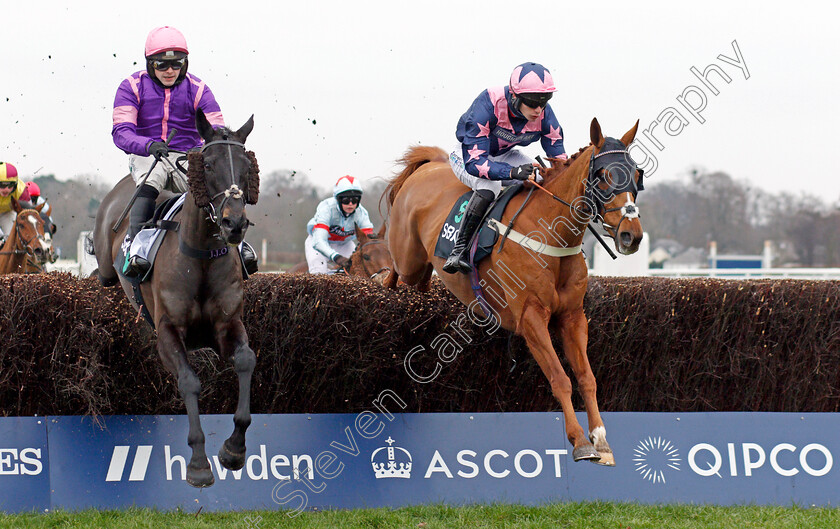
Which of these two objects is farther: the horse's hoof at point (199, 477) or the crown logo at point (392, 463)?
the crown logo at point (392, 463)

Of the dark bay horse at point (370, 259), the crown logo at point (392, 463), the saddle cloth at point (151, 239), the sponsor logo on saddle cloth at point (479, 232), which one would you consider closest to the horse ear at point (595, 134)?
the sponsor logo on saddle cloth at point (479, 232)

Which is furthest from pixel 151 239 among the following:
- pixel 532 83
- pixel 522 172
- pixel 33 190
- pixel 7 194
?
pixel 33 190

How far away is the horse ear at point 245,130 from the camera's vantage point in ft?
14.1

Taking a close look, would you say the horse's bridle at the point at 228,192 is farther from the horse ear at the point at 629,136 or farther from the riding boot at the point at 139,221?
the horse ear at the point at 629,136

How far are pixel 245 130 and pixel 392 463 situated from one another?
2.08 m

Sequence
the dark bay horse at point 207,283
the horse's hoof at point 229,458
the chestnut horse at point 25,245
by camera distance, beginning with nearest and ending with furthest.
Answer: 1. the dark bay horse at point 207,283
2. the horse's hoof at point 229,458
3. the chestnut horse at point 25,245

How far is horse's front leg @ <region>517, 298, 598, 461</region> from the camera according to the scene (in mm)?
4371

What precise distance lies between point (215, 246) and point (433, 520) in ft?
5.88

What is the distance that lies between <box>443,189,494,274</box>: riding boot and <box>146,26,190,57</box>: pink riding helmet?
1872mm

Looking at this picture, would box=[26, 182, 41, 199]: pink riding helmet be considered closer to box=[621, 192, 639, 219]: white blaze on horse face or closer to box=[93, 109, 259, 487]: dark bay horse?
box=[93, 109, 259, 487]: dark bay horse

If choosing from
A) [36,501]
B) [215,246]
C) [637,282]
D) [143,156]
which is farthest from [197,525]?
[637,282]

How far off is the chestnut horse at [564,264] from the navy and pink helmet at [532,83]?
1.30ft

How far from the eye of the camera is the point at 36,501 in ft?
16.1

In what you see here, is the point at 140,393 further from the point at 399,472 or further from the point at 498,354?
the point at 498,354
